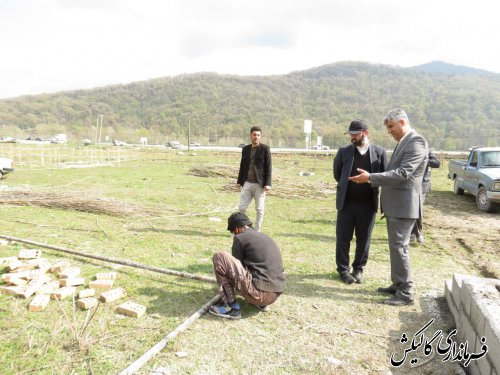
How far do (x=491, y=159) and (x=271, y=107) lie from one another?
94.8 m

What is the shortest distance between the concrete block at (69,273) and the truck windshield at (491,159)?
10.8m

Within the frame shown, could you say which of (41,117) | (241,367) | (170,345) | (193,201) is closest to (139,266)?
(170,345)

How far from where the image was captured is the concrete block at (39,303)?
11.2ft

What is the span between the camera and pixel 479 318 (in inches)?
103

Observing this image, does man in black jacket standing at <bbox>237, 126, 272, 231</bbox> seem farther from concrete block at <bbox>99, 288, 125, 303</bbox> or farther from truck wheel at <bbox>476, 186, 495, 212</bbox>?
truck wheel at <bbox>476, 186, 495, 212</bbox>

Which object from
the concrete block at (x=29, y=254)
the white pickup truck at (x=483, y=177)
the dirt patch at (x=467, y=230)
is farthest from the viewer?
the white pickup truck at (x=483, y=177)

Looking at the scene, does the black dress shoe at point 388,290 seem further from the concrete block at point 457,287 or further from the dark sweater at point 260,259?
Result: the dark sweater at point 260,259

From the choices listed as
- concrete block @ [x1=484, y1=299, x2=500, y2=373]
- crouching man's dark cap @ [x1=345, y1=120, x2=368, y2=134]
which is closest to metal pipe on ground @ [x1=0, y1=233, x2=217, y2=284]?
crouching man's dark cap @ [x1=345, y1=120, x2=368, y2=134]

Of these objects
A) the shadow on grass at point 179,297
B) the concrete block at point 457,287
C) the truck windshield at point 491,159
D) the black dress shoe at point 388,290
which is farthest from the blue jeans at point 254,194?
the truck windshield at point 491,159

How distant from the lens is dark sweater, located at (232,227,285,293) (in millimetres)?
3383

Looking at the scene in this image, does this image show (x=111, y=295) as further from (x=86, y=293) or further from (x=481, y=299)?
(x=481, y=299)

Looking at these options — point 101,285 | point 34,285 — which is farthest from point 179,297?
point 34,285

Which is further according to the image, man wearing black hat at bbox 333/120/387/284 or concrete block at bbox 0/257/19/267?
concrete block at bbox 0/257/19/267

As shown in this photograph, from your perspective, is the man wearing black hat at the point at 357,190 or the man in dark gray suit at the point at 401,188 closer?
the man in dark gray suit at the point at 401,188
